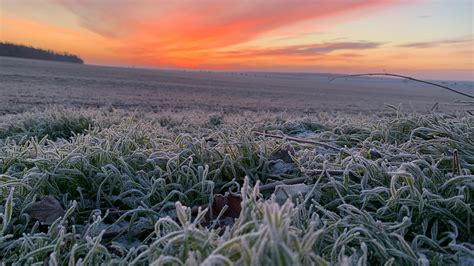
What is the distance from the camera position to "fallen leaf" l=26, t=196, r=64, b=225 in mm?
1734

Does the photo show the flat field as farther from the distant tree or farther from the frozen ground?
the distant tree

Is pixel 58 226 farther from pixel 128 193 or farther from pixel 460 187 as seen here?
pixel 460 187

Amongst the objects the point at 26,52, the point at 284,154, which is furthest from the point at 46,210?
the point at 26,52

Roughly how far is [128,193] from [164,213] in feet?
0.93

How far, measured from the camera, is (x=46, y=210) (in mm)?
1769

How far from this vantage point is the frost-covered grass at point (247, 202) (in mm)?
1040

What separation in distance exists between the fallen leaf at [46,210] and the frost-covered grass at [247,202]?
28mm

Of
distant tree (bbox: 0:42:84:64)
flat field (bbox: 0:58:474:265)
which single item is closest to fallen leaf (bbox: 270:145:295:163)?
flat field (bbox: 0:58:474:265)

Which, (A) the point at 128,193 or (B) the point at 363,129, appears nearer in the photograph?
(A) the point at 128,193

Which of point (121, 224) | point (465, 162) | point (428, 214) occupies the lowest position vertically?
point (121, 224)

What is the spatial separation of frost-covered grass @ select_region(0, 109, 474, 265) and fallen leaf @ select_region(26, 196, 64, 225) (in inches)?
1.1

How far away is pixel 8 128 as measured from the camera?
15.1ft

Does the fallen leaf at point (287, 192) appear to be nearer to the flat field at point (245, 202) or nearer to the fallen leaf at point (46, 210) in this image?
the flat field at point (245, 202)

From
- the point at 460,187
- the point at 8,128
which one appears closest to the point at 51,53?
the point at 8,128
